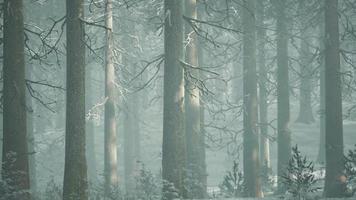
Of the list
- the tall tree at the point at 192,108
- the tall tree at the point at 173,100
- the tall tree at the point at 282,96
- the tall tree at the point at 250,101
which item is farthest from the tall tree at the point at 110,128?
the tall tree at the point at 173,100

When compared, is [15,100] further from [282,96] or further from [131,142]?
[131,142]

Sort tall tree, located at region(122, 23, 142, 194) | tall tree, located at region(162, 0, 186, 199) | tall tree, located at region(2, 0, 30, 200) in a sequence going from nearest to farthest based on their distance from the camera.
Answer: tall tree, located at region(2, 0, 30, 200) → tall tree, located at region(162, 0, 186, 199) → tall tree, located at region(122, 23, 142, 194)

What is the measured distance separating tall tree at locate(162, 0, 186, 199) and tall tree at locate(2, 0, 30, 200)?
3.69 meters

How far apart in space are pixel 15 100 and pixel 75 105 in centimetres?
166

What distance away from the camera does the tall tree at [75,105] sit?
10.7 meters

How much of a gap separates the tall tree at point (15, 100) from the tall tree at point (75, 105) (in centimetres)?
122

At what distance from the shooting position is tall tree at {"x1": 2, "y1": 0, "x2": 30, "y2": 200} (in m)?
11.1

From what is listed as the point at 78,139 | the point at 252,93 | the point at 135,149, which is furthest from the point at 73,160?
the point at 135,149

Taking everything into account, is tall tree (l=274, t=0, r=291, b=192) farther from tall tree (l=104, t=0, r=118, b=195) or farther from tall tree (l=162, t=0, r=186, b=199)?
tall tree (l=162, t=0, r=186, b=199)

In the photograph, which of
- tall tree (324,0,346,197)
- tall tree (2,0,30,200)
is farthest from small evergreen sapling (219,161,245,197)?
tall tree (2,0,30,200)

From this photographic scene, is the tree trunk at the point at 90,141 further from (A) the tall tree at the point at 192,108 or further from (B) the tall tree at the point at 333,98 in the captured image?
(B) the tall tree at the point at 333,98

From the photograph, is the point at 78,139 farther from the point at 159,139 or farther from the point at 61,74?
the point at 159,139

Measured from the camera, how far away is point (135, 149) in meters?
31.7

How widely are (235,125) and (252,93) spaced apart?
61.2 feet
